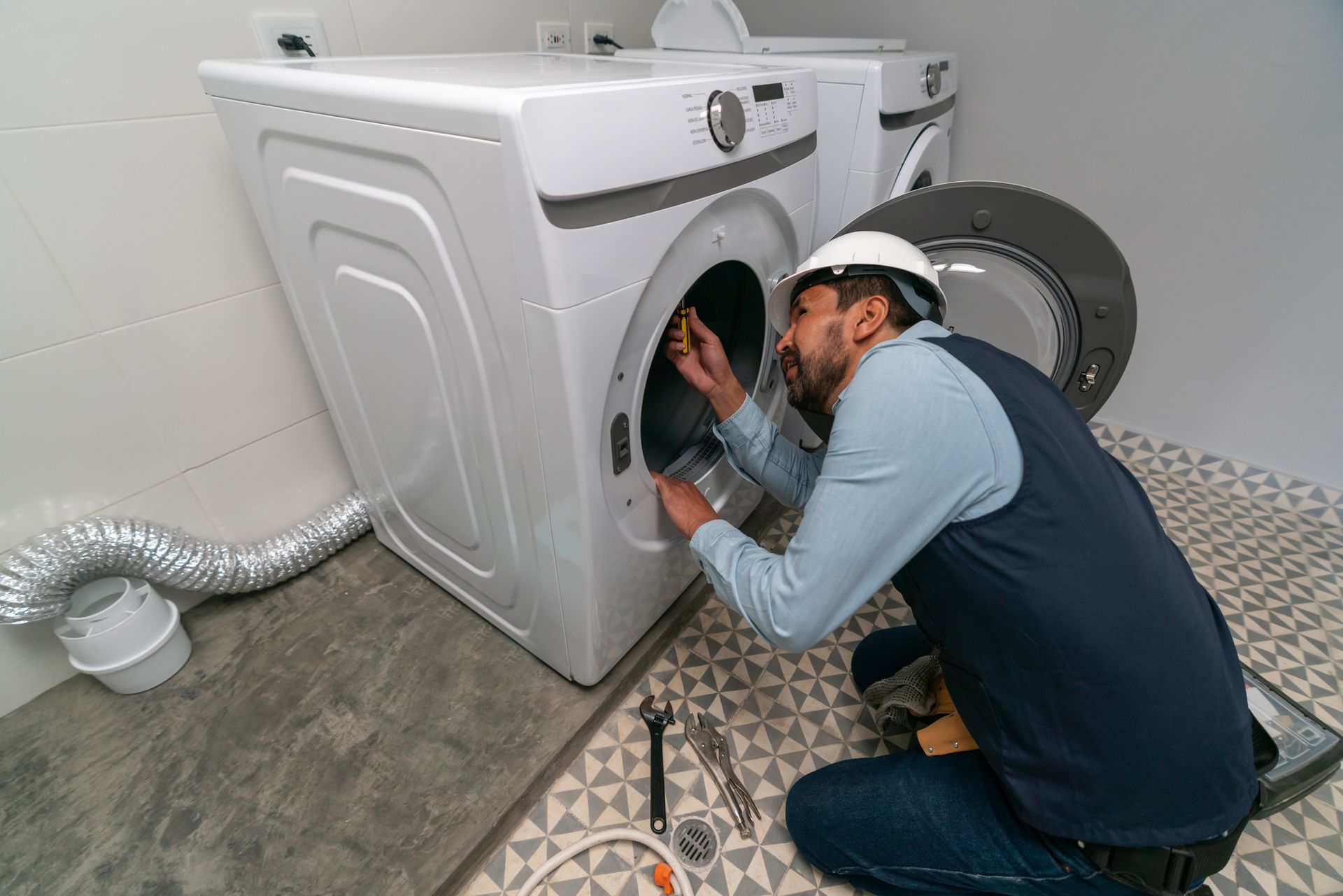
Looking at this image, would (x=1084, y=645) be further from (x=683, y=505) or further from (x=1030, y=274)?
(x=1030, y=274)

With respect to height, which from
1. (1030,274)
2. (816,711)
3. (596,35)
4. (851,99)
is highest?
(596,35)

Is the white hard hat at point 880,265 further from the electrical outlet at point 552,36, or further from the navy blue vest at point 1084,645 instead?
the electrical outlet at point 552,36

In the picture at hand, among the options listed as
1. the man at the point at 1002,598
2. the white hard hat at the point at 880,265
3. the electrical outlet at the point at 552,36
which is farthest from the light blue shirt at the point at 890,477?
the electrical outlet at the point at 552,36

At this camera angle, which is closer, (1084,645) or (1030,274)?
(1084,645)

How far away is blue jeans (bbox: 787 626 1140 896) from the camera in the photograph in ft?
2.57

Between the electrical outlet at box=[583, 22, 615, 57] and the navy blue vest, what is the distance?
1.44m

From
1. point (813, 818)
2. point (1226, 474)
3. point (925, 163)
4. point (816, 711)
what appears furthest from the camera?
point (1226, 474)

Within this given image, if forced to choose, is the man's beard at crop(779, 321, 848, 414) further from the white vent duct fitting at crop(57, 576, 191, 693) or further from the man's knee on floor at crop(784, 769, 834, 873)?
the white vent duct fitting at crop(57, 576, 191, 693)

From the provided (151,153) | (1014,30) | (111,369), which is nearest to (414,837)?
(111,369)

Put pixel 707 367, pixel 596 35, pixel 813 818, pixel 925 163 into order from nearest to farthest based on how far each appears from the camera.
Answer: pixel 813 818, pixel 707 367, pixel 925 163, pixel 596 35

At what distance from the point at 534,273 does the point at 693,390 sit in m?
0.58

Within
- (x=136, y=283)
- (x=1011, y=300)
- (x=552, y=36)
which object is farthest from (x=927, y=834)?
(x=552, y=36)

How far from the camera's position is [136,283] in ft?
3.31

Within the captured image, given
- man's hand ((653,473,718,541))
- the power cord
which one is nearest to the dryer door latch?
man's hand ((653,473,718,541))
